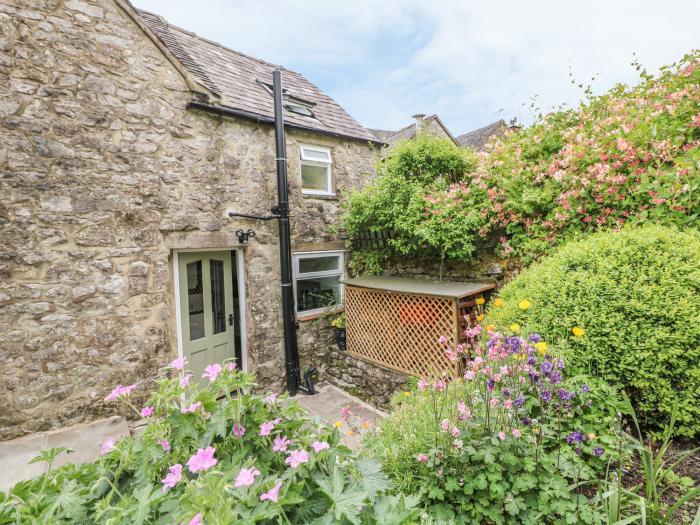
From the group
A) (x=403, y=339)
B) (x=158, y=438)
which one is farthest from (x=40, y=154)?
(x=403, y=339)

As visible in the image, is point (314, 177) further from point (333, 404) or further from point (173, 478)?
point (173, 478)

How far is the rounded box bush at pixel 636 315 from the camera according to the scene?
7.74ft

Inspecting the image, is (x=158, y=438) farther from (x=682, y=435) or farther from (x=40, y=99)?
(x=40, y=99)

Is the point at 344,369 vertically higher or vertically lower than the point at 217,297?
lower

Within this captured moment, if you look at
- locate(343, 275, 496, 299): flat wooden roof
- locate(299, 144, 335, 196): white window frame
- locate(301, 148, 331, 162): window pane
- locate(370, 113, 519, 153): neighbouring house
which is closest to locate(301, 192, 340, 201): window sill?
locate(299, 144, 335, 196): white window frame

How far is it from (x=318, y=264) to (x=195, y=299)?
93.4 inches

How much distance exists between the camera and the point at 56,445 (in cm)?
347

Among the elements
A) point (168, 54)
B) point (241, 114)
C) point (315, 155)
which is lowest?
point (315, 155)

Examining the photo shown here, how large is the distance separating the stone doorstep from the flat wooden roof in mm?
3829

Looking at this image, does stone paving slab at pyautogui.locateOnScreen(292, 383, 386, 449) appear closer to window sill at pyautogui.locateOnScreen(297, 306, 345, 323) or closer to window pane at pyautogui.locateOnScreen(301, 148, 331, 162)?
window sill at pyautogui.locateOnScreen(297, 306, 345, 323)

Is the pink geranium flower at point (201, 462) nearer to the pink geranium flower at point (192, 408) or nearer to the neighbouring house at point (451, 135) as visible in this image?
the pink geranium flower at point (192, 408)

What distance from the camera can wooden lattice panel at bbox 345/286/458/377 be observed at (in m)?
4.94

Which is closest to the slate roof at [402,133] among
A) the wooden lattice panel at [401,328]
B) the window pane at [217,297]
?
the wooden lattice panel at [401,328]

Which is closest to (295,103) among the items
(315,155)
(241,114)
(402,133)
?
(315,155)
